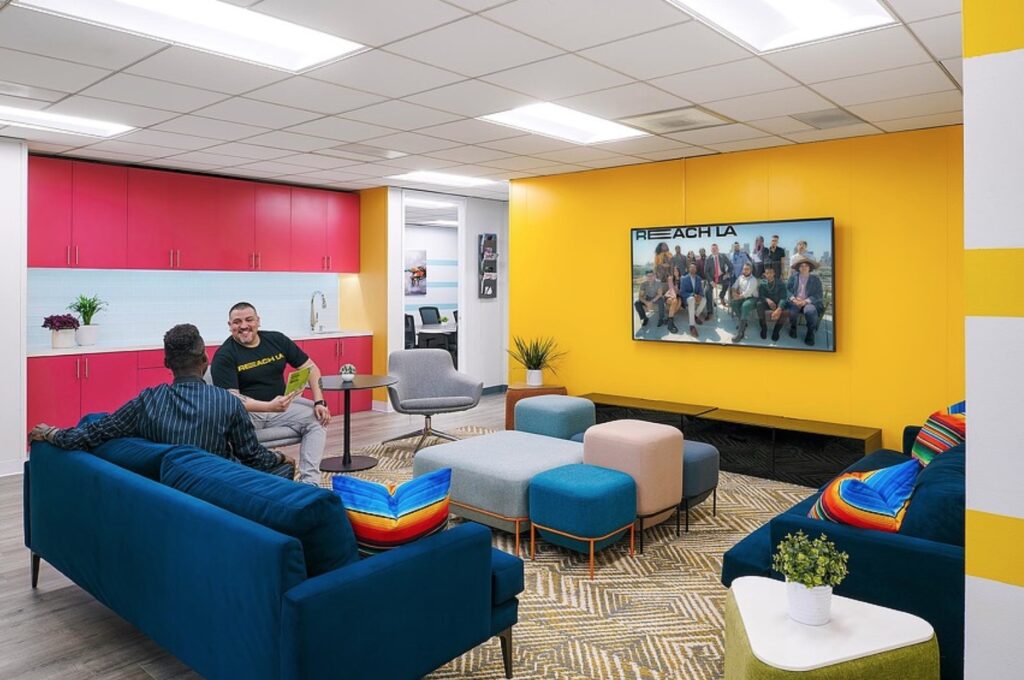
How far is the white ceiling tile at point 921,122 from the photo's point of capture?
203 inches

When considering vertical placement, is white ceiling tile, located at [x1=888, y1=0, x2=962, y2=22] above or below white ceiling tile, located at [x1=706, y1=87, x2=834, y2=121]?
below

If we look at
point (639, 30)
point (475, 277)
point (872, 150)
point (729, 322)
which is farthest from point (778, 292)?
point (475, 277)

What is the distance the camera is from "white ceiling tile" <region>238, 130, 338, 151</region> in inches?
229

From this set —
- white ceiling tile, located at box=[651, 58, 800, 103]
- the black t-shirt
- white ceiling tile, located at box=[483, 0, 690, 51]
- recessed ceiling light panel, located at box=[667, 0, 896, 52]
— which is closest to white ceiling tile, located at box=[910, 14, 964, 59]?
recessed ceiling light panel, located at box=[667, 0, 896, 52]

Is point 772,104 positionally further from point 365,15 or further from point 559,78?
point 365,15

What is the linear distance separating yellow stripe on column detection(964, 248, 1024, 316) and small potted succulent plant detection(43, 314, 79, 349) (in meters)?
7.09

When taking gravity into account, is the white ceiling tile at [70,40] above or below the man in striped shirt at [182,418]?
above

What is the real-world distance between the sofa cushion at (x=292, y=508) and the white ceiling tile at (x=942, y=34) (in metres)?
3.41

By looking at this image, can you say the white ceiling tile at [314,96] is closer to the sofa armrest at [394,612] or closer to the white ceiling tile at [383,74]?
the white ceiling tile at [383,74]

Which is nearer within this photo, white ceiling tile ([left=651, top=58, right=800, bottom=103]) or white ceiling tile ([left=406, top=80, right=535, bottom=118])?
white ceiling tile ([left=651, top=58, right=800, bottom=103])

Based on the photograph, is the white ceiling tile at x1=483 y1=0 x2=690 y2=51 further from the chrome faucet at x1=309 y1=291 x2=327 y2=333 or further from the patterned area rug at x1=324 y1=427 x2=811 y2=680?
the chrome faucet at x1=309 y1=291 x2=327 y2=333

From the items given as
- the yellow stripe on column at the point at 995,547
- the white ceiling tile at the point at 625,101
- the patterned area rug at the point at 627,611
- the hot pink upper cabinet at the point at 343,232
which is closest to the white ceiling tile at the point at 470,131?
the white ceiling tile at the point at 625,101

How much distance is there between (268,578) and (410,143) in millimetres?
4658

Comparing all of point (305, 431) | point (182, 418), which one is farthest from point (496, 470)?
point (182, 418)
